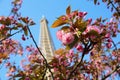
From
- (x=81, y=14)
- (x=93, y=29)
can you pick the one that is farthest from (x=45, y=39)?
(x=93, y=29)

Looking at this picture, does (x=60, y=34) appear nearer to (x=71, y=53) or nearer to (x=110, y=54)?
(x=71, y=53)

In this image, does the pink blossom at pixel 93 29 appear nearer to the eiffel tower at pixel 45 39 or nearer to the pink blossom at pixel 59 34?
the pink blossom at pixel 59 34

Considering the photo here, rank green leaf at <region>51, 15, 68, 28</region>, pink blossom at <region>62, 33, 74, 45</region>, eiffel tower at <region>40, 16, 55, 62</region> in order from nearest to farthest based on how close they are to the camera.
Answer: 1. pink blossom at <region>62, 33, 74, 45</region>
2. green leaf at <region>51, 15, 68, 28</region>
3. eiffel tower at <region>40, 16, 55, 62</region>

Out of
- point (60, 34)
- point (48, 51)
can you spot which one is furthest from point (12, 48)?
point (48, 51)

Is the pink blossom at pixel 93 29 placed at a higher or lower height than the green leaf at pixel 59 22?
lower

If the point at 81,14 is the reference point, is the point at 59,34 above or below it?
below

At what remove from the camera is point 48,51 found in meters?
43.8

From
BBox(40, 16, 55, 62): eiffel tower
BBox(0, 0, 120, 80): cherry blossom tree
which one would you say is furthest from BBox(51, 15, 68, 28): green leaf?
BBox(40, 16, 55, 62): eiffel tower

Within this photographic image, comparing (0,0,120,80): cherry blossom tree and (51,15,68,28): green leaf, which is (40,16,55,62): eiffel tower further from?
(51,15,68,28): green leaf

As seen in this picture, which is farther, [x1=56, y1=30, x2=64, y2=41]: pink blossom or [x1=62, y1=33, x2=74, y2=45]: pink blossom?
[x1=56, y1=30, x2=64, y2=41]: pink blossom

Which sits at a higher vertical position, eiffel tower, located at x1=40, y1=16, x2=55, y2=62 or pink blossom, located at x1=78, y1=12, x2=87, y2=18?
eiffel tower, located at x1=40, y1=16, x2=55, y2=62

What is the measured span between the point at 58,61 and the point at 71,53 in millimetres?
1258

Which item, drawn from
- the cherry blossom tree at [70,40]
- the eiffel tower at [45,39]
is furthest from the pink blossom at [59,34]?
the eiffel tower at [45,39]

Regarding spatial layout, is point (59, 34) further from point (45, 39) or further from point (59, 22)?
point (45, 39)
